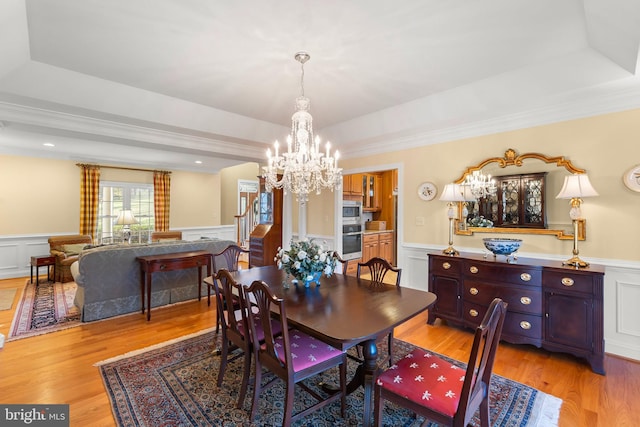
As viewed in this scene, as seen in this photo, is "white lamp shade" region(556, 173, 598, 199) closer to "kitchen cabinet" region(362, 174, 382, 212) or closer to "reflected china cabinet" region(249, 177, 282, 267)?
"kitchen cabinet" region(362, 174, 382, 212)

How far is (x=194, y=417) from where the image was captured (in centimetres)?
192

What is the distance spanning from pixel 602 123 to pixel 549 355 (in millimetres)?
2364

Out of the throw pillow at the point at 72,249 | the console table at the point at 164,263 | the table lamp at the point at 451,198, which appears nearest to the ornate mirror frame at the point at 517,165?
the table lamp at the point at 451,198

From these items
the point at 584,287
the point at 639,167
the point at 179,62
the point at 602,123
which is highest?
the point at 179,62

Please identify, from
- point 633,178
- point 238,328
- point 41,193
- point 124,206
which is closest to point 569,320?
Result: point 633,178

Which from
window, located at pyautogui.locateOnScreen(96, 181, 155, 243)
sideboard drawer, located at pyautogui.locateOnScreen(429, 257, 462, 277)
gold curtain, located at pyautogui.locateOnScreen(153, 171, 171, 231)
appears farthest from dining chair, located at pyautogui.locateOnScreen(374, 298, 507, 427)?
gold curtain, located at pyautogui.locateOnScreen(153, 171, 171, 231)

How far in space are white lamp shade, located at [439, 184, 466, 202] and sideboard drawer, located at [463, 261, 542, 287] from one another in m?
0.81

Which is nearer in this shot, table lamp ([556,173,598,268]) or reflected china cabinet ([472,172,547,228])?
table lamp ([556,173,598,268])

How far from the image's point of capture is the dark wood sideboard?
251 cm

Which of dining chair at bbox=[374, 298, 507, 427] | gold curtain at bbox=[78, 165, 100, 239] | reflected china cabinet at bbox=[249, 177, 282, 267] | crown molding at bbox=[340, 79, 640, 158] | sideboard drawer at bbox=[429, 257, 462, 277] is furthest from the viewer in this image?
gold curtain at bbox=[78, 165, 100, 239]

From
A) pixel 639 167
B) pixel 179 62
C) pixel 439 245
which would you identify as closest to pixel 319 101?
pixel 179 62

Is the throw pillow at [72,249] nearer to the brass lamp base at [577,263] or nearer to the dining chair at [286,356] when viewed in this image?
the dining chair at [286,356]

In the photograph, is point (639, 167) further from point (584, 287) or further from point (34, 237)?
point (34, 237)

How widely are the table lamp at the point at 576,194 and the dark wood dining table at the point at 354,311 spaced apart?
66.0 inches
